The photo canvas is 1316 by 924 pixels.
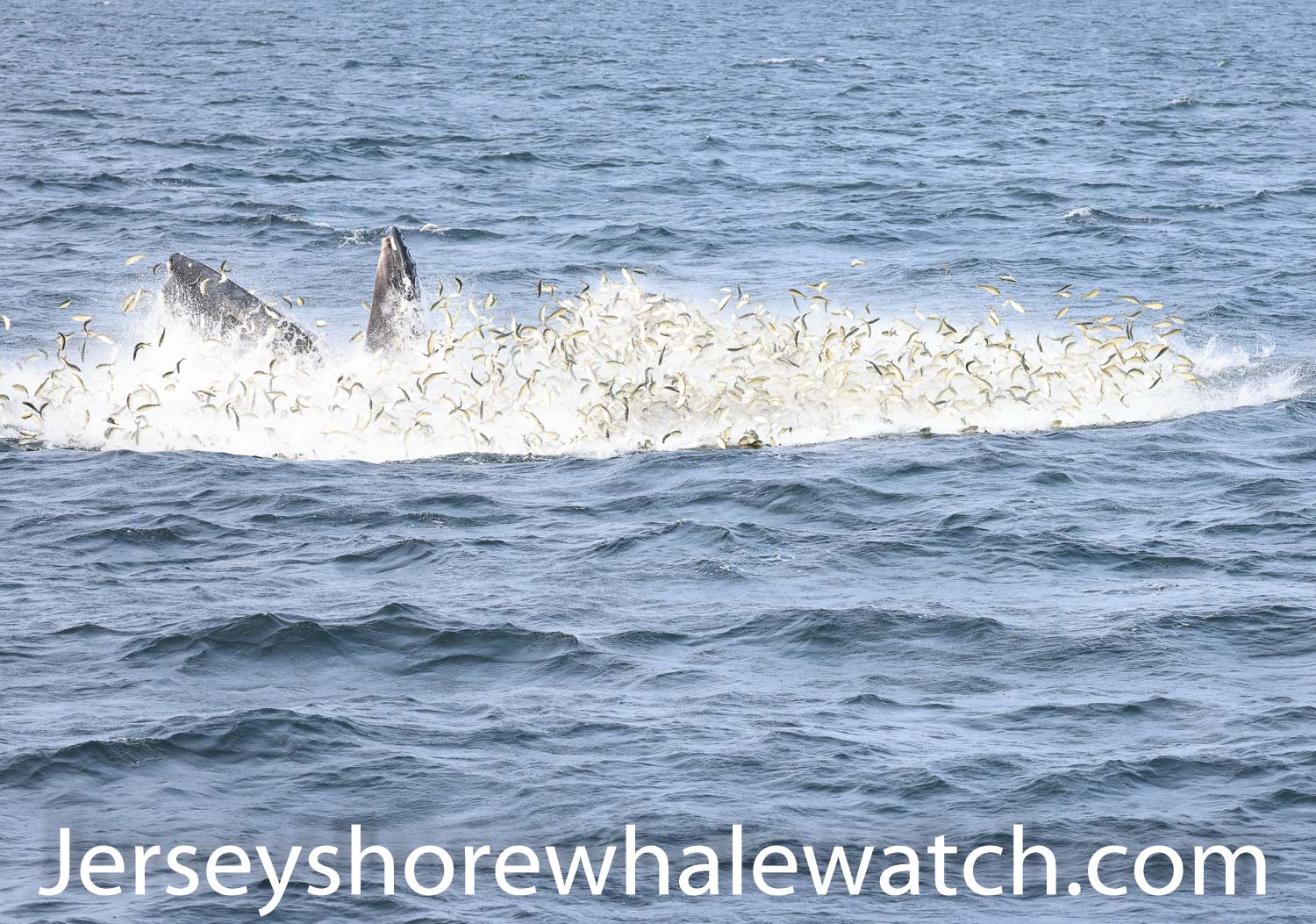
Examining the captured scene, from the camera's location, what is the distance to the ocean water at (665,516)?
1043cm

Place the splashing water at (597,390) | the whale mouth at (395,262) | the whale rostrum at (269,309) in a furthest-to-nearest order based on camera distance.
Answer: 1. the whale rostrum at (269,309)
2. the whale mouth at (395,262)
3. the splashing water at (597,390)

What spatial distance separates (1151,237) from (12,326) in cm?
1973

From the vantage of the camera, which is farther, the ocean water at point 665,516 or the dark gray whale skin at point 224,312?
the dark gray whale skin at point 224,312

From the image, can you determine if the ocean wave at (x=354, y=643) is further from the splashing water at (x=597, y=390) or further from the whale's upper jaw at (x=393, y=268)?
the whale's upper jaw at (x=393, y=268)

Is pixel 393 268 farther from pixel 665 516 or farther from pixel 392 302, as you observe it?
pixel 665 516

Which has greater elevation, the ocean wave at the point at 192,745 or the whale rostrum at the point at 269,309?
the whale rostrum at the point at 269,309

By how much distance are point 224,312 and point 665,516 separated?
8141 millimetres

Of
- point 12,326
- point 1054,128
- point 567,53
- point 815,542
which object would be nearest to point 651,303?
point 815,542

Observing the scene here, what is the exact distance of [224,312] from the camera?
22.3m

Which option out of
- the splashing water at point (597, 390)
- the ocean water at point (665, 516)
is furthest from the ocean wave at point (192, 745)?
the splashing water at point (597, 390)

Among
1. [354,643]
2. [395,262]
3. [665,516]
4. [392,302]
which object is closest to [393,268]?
[395,262]

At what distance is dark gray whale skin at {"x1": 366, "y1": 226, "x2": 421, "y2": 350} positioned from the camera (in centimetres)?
2208

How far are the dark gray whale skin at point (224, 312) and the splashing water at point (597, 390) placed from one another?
0.78 feet

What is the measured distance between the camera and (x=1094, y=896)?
9.34 metres
